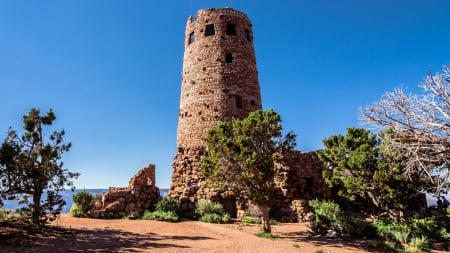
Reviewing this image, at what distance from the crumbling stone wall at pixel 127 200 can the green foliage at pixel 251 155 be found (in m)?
6.45

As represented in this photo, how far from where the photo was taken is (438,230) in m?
15.6

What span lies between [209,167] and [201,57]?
39.5 feet

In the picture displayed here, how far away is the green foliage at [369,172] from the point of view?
1609 cm

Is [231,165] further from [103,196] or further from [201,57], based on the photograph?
[201,57]

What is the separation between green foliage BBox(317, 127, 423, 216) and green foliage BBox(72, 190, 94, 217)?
46.6ft

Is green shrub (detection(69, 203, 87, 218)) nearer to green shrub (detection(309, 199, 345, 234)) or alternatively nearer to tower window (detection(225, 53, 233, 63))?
green shrub (detection(309, 199, 345, 234))

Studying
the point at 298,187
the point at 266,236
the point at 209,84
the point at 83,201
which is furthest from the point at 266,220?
the point at 209,84

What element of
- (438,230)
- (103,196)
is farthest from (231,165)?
(438,230)

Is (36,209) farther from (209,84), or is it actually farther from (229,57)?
(229,57)

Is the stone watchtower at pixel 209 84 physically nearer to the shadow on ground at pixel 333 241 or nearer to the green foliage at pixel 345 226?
the green foliage at pixel 345 226

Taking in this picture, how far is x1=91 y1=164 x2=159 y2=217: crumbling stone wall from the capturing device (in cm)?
1933

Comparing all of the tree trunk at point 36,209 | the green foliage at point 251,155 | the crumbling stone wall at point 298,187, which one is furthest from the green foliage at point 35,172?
the crumbling stone wall at point 298,187

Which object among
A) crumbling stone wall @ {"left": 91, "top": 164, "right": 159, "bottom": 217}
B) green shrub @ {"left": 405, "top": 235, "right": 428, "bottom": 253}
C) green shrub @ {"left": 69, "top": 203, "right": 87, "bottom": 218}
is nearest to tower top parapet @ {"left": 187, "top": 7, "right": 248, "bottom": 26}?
crumbling stone wall @ {"left": 91, "top": 164, "right": 159, "bottom": 217}

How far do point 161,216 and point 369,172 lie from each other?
1146cm
